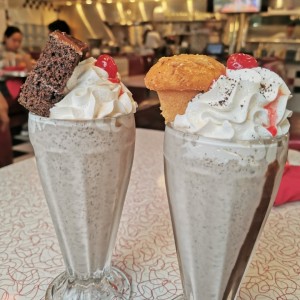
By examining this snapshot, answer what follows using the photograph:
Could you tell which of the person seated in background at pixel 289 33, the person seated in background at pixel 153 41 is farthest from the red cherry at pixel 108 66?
the person seated in background at pixel 153 41

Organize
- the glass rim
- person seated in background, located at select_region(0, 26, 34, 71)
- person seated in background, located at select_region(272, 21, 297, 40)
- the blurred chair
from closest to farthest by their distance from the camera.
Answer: the glass rim, the blurred chair, person seated in background, located at select_region(0, 26, 34, 71), person seated in background, located at select_region(272, 21, 297, 40)

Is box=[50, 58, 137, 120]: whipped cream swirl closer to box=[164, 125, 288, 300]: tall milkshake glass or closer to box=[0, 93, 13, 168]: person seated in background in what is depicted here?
box=[164, 125, 288, 300]: tall milkshake glass

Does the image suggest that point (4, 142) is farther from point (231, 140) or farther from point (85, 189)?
point (231, 140)

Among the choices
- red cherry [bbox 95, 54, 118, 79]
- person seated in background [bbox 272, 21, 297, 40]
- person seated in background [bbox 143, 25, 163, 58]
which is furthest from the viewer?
person seated in background [bbox 143, 25, 163, 58]

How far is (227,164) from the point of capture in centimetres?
50

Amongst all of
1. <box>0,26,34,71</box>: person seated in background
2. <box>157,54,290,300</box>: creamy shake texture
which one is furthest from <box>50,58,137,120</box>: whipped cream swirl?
<box>0,26,34,71</box>: person seated in background

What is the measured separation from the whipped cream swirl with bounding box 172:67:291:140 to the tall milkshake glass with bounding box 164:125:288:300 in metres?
0.01

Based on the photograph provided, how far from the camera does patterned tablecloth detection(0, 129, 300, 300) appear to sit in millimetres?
729

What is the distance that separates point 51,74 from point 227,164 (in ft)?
0.97

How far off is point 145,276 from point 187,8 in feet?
26.8

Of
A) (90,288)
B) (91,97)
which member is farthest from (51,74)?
(90,288)

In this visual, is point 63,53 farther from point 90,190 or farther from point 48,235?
point 48,235

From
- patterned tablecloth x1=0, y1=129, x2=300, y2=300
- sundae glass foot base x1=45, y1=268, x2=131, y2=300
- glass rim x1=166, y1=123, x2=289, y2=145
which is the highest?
glass rim x1=166, y1=123, x2=289, y2=145

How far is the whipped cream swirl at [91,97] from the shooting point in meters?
0.60
